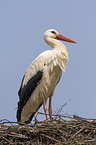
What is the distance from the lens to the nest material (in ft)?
16.2

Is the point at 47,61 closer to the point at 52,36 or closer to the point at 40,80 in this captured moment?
the point at 40,80

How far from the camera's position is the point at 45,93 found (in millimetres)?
6789

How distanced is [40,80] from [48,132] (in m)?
1.79

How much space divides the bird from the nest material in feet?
4.80

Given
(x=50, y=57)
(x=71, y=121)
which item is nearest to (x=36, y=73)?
(x=50, y=57)

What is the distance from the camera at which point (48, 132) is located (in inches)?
198

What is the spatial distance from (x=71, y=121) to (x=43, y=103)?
1.57 meters

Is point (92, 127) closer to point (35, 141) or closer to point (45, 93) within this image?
point (35, 141)

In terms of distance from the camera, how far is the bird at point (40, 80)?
667 cm

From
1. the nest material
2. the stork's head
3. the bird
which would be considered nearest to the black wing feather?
the bird

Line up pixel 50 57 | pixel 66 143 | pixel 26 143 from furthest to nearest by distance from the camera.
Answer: pixel 50 57, pixel 26 143, pixel 66 143

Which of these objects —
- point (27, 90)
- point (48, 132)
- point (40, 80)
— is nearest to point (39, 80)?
point (40, 80)

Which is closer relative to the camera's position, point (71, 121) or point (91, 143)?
point (91, 143)

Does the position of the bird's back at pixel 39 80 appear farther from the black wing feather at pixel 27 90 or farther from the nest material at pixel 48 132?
the nest material at pixel 48 132
